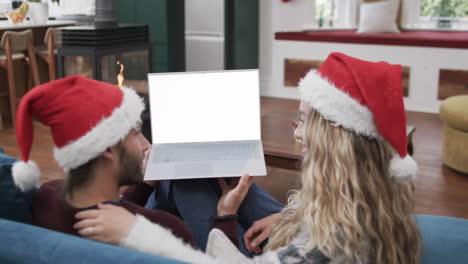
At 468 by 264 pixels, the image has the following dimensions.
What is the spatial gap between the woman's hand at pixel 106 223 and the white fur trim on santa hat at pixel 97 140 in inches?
4.5

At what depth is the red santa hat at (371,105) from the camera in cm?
119

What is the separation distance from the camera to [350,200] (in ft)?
3.83

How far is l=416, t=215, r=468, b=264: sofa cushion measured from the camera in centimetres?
156

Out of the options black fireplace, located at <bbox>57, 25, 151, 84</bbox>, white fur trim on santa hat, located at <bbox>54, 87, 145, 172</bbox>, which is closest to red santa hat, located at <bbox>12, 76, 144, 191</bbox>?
white fur trim on santa hat, located at <bbox>54, 87, 145, 172</bbox>

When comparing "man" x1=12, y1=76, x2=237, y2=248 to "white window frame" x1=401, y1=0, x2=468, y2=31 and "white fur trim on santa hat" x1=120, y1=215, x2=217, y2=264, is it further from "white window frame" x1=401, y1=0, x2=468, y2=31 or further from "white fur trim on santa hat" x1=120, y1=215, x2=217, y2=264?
"white window frame" x1=401, y1=0, x2=468, y2=31

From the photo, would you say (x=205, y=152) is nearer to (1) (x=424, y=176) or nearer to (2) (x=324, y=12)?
(1) (x=424, y=176)

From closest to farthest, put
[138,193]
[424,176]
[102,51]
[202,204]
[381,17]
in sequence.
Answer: [202,204] → [138,193] → [424,176] → [102,51] → [381,17]

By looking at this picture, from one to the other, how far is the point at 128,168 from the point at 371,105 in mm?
558

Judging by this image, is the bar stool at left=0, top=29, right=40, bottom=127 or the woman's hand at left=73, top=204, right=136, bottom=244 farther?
the bar stool at left=0, top=29, right=40, bottom=127

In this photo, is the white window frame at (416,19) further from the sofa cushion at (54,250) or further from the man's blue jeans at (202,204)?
the sofa cushion at (54,250)

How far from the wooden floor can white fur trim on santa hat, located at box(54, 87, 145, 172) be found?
4.46 feet

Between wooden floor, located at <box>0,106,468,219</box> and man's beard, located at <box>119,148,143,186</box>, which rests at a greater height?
man's beard, located at <box>119,148,143,186</box>

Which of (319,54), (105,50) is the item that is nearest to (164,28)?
(105,50)

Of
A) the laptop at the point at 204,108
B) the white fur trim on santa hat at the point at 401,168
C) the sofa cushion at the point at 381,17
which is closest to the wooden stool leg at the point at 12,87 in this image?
the laptop at the point at 204,108
